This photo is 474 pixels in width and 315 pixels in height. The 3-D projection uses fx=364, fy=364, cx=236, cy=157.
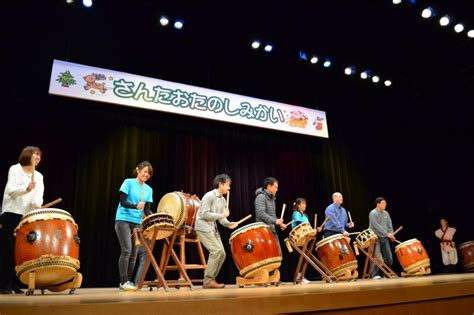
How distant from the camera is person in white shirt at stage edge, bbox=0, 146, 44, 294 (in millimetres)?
2844

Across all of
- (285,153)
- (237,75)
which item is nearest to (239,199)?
(285,153)

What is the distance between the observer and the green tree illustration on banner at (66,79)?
5.03m

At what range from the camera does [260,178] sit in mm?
6656

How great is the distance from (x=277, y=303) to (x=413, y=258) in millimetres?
4569

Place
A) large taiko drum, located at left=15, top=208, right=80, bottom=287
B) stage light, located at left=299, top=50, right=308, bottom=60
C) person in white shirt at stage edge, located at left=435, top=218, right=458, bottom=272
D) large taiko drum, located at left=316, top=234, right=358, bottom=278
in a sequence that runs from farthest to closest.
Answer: person in white shirt at stage edge, located at left=435, top=218, right=458, bottom=272 → stage light, located at left=299, top=50, right=308, bottom=60 → large taiko drum, located at left=316, top=234, right=358, bottom=278 → large taiko drum, located at left=15, top=208, right=80, bottom=287

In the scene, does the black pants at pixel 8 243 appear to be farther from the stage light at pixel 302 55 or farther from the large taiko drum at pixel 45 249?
the stage light at pixel 302 55

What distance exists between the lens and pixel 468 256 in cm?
665

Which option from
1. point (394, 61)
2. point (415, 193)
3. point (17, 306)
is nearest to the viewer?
point (17, 306)

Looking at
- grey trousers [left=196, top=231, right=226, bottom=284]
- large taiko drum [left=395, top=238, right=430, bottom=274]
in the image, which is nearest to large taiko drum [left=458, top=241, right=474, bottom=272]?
large taiko drum [left=395, top=238, right=430, bottom=274]

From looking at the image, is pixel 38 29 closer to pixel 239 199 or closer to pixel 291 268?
pixel 239 199

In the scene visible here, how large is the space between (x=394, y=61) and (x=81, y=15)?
5.46 m

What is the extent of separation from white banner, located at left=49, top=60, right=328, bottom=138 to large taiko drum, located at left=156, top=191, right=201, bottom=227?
1.62 m

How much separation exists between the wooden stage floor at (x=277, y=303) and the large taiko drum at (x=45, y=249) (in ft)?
2.57

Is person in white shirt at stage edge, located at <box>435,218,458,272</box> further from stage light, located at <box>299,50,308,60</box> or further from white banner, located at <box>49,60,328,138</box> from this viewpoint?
stage light, located at <box>299,50,308,60</box>
